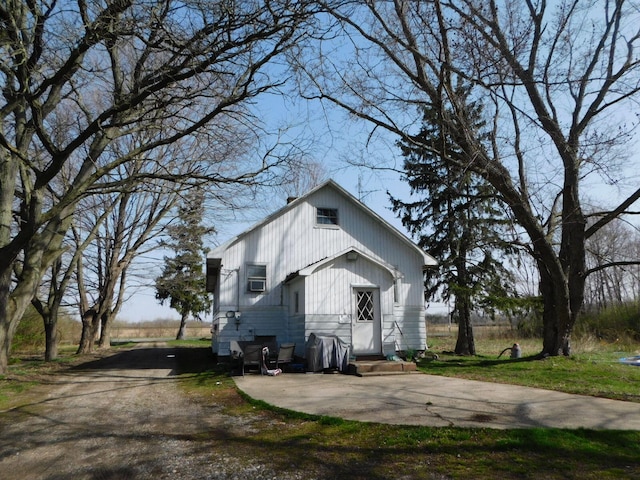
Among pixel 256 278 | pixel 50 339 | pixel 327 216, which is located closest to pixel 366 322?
pixel 256 278

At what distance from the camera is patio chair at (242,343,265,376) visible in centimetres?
1275

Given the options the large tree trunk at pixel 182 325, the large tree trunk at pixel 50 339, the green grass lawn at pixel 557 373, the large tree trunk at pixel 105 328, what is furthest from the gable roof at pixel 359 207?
the large tree trunk at pixel 182 325

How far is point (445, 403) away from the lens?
7.64m

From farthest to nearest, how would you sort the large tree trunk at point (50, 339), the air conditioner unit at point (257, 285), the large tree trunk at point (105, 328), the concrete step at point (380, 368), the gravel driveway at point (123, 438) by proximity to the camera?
the large tree trunk at point (105, 328) → the large tree trunk at point (50, 339) → the air conditioner unit at point (257, 285) → the concrete step at point (380, 368) → the gravel driveway at point (123, 438)

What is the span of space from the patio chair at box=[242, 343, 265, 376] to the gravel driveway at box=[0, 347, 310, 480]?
2.54m

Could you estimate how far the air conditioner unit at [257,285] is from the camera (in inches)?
608

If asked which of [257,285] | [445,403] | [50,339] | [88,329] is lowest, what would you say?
[445,403]

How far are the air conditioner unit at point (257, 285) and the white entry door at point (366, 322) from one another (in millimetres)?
3159

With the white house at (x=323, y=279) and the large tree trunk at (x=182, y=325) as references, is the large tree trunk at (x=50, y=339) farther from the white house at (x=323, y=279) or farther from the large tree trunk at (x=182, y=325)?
the large tree trunk at (x=182, y=325)

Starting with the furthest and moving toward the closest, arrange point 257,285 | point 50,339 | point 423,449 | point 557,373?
point 50,339, point 257,285, point 557,373, point 423,449

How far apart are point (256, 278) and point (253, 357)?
3387 mm

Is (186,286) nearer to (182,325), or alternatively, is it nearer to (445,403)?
(182,325)

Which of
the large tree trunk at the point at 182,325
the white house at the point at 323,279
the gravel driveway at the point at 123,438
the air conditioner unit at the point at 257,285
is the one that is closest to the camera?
the gravel driveway at the point at 123,438

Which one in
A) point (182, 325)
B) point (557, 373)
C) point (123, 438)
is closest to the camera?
point (123, 438)
